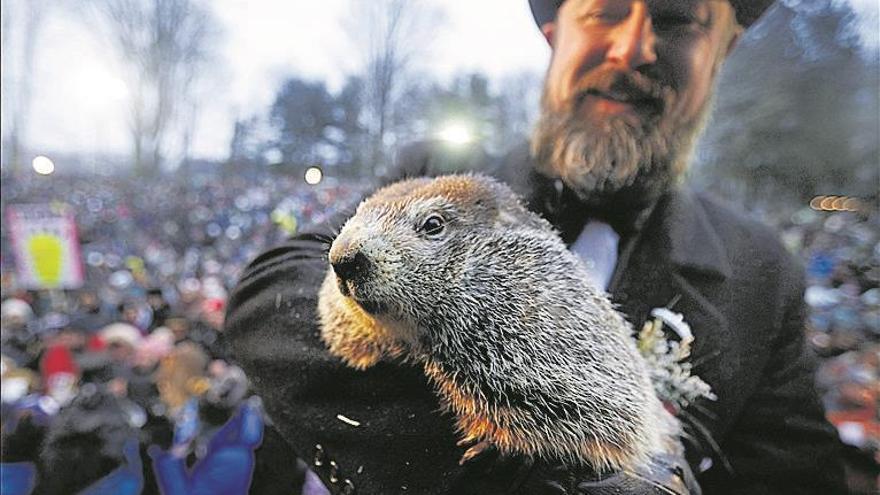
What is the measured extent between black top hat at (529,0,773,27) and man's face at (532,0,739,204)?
14mm

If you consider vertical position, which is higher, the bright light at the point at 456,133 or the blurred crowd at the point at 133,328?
the bright light at the point at 456,133

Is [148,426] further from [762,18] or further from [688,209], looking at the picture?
[762,18]

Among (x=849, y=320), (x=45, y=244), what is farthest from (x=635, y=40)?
(x=45, y=244)

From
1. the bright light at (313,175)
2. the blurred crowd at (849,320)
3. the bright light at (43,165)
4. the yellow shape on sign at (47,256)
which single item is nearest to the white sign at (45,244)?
the yellow shape on sign at (47,256)

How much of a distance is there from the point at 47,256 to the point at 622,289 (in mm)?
2515

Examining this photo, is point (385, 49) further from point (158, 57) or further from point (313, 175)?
point (158, 57)

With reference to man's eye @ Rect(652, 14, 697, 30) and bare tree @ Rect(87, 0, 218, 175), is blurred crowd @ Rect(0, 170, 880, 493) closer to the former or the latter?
bare tree @ Rect(87, 0, 218, 175)

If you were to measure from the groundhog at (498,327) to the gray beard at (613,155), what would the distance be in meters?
0.20

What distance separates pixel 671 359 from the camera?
0.82 meters

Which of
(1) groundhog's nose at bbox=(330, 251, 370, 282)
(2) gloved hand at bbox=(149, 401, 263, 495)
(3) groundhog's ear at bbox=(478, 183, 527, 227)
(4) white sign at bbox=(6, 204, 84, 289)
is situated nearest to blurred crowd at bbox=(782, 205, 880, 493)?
(3) groundhog's ear at bbox=(478, 183, 527, 227)

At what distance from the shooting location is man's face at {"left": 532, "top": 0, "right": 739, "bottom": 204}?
789 mm

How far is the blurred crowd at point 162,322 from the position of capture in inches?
58.2

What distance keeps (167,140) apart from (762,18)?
5.03 ft

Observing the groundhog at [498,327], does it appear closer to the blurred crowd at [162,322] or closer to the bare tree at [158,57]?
the blurred crowd at [162,322]
